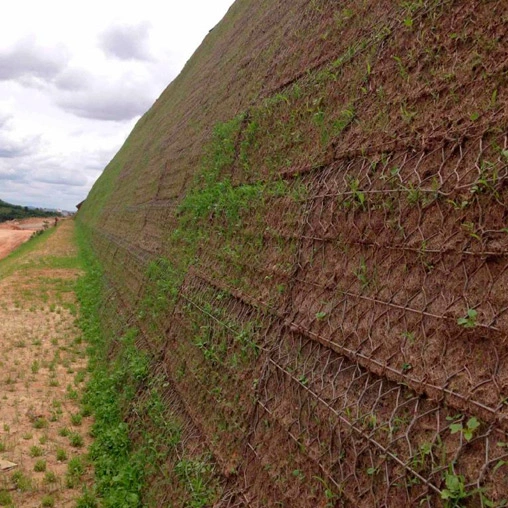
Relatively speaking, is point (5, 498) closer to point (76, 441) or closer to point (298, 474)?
point (76, 441)

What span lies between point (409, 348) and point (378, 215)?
2.66 feet

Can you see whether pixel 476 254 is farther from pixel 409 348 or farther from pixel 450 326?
pixel 409 348

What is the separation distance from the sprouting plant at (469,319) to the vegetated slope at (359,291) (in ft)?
0.04

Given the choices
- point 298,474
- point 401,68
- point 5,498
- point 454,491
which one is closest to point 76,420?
point 5,498

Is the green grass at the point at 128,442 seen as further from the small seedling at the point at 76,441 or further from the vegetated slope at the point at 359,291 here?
the small seedling at the point at 76,441

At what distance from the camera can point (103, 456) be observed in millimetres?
4812

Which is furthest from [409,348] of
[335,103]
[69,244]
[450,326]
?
[69,244]

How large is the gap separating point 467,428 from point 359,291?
97 centimetres

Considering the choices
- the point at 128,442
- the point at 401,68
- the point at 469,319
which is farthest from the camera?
the point at 128,442

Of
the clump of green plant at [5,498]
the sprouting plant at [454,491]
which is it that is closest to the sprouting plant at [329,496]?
the sprouting plant at [454,491]

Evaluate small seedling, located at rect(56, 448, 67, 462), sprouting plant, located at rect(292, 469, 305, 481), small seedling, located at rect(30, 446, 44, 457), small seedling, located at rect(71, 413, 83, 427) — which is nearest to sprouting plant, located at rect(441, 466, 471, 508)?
sprouting plant, located at rect(292, 469, 305, 481)

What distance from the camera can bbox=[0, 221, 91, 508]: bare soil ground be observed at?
443 centimetres

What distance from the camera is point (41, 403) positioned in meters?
6.21

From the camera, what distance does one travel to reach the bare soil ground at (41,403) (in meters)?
4.43
